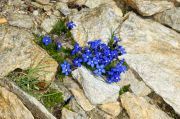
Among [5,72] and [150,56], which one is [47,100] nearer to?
[5,72]

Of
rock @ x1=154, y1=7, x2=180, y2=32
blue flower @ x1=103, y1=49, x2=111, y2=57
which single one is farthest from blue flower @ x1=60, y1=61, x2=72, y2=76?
rock @ x1=154, y1=7, x2=180, y2=32

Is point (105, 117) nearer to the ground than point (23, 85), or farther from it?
nearer to the ground

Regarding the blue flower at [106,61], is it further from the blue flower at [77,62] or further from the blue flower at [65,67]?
the blue flower at [65,67]

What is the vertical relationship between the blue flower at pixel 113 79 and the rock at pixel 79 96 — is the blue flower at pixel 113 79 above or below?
above

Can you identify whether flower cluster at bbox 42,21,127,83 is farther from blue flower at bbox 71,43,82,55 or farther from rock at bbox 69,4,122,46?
rock at bbox 69,4,122,46

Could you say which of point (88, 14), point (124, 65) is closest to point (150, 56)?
point (124, 65)

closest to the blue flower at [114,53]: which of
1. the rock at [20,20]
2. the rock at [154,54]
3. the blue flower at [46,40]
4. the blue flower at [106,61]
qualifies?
the blue flower at [106,61]

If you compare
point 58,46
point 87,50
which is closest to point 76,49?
point 87,50
